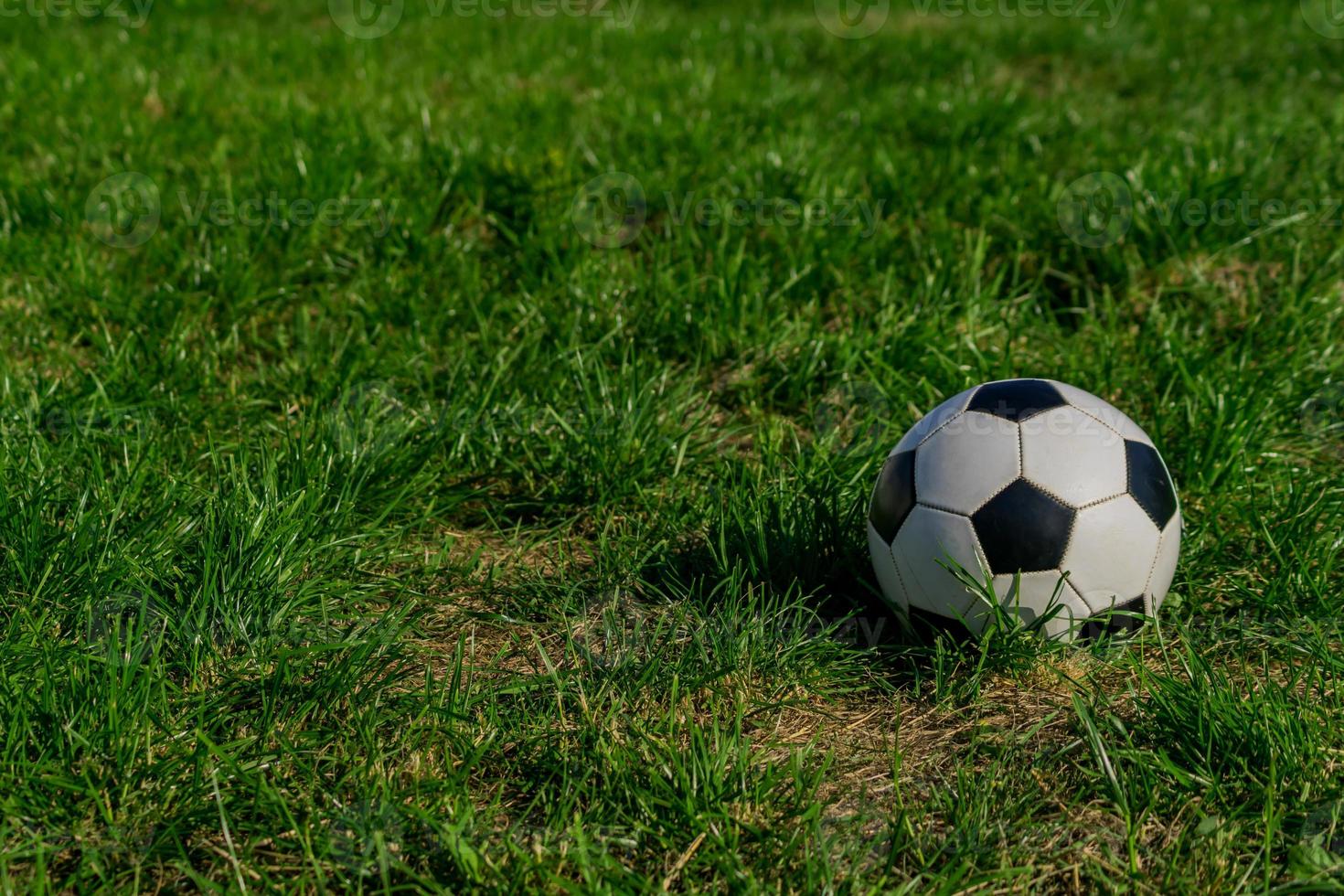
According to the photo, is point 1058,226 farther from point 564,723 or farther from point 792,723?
point 564,723

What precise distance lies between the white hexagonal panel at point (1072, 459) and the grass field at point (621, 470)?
1.19 ft

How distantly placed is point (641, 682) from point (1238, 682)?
1.39m

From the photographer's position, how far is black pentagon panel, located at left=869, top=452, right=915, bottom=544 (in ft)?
8.46

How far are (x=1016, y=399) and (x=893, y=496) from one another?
1.23ft

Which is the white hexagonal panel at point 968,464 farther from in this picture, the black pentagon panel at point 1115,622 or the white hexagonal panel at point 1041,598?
the black pentagon panel at point 1115,622

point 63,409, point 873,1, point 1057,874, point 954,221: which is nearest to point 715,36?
point 873,1

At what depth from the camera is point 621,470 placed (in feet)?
10.7
